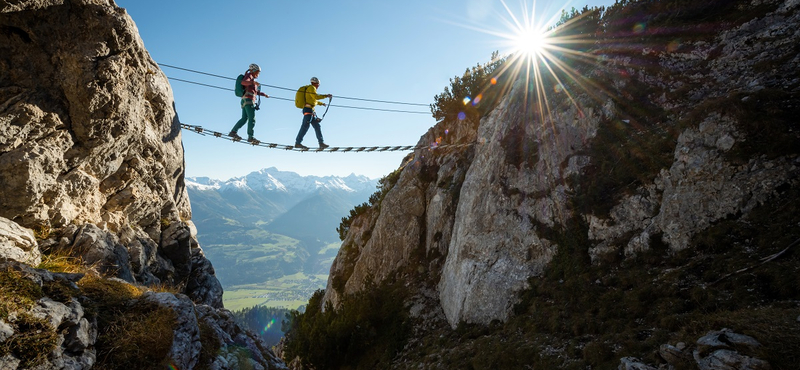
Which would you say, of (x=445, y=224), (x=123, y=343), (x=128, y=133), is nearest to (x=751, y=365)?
(x=123, y=343)

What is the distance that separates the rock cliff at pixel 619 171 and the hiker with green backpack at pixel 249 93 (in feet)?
47.5

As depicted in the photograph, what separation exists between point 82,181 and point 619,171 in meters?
24.6

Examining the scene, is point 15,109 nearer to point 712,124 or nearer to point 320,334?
point 320,334

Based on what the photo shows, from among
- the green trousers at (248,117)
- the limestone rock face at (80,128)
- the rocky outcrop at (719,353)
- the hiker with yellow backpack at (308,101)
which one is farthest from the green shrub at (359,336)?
the rocky outcrop at (719,353)

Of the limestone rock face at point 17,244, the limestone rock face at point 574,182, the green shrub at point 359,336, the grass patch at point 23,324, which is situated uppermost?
the limestone rock face at point 574,182

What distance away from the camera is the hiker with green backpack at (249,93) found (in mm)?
15766

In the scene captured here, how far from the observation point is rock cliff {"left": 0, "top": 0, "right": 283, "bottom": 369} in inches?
262

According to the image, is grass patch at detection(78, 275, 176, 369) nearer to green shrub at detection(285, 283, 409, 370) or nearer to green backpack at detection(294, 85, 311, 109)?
green backpack at detection(294, 85, 311, 109)

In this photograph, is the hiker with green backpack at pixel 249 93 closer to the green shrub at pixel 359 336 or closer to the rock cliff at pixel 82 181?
the rock cliff at pixel 82 181

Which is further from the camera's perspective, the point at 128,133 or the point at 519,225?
the point at 519,225

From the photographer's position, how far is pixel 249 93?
52.4 feet

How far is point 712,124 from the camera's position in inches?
533

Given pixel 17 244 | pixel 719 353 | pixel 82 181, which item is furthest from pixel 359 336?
pixel 719 353

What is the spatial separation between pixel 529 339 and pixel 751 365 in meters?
7.88
